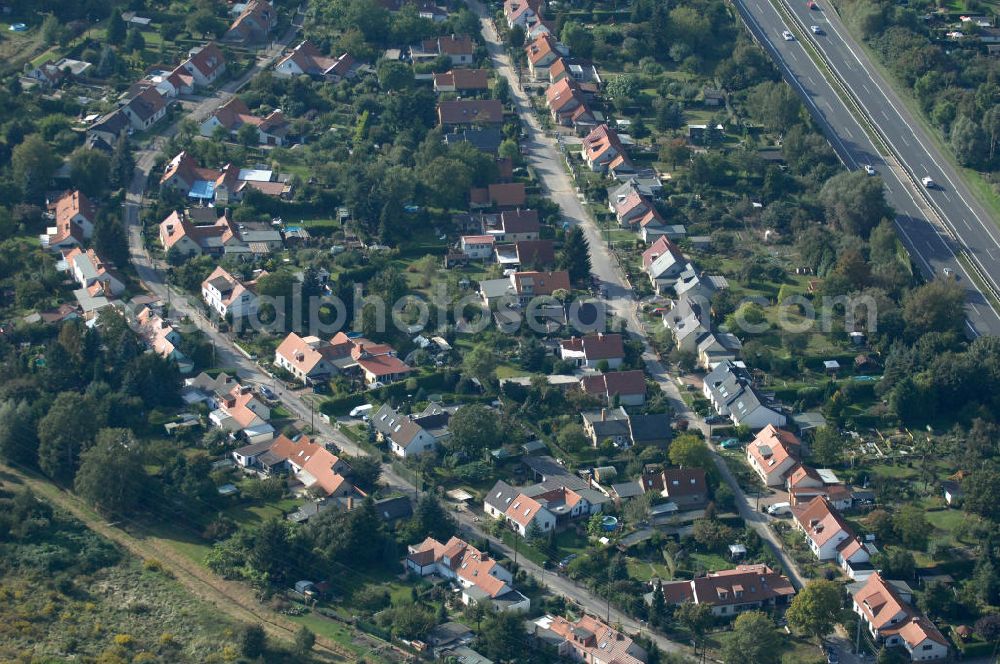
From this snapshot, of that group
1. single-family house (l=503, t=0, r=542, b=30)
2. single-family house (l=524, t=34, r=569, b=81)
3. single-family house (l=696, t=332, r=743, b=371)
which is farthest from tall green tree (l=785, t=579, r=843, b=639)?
single-family house (l=503, t=0, r=542, b=30)

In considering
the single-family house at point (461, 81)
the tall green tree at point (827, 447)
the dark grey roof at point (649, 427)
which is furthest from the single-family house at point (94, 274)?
the tall green tree at point (827, 447)

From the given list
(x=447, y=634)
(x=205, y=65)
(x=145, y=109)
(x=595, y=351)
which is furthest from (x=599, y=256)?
(x=447, y=634)

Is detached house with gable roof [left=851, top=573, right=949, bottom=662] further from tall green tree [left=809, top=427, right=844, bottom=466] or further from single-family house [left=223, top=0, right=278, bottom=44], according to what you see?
single-family house [left=223, top=0, right=278, bottom=44]

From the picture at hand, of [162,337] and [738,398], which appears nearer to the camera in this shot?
[738,398]

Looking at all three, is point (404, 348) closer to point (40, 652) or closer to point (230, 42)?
point (40, 652)

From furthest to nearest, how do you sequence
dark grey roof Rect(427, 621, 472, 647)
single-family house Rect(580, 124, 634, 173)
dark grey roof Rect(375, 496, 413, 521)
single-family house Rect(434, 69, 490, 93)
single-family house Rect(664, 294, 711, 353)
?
single-family house Rect(434, 69, 490, 93) → single-family house Rect(580, 124, 634, 173) → single-family house Rect(664, 294, 711, 353) → dark grey roof Rect(375, 496, 413, 521) → dark grey roof Rect(427, 621, 472, 647)

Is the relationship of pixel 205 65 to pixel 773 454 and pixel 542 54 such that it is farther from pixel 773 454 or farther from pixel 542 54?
pixel 773 454
